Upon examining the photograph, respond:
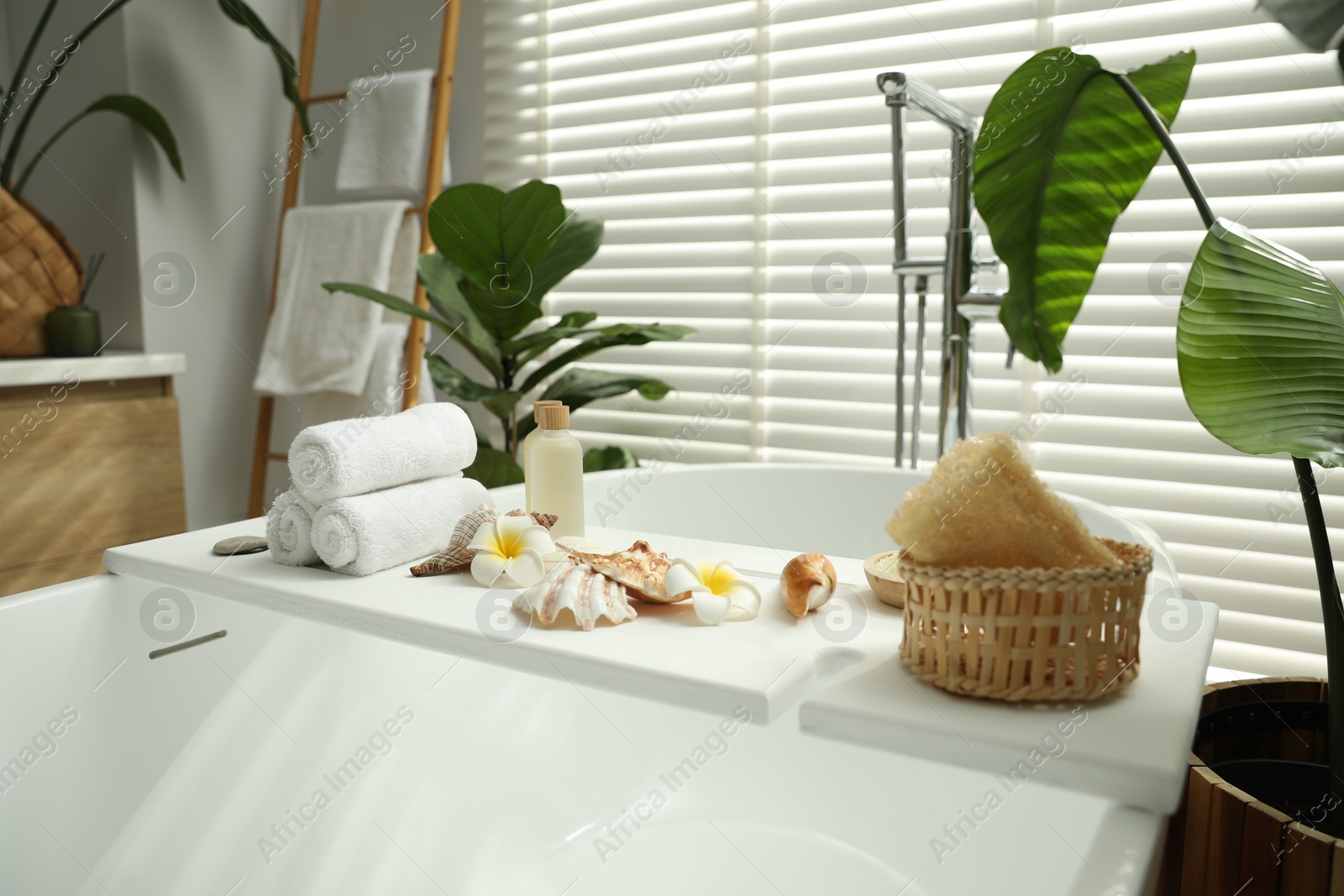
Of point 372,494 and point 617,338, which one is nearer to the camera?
point 372,494

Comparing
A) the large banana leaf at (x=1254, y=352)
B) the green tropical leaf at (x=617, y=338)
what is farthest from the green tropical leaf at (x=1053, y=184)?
the green tropical leaf at (x=617, y=338)

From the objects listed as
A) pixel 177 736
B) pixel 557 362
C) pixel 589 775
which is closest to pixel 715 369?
pixel 557 362

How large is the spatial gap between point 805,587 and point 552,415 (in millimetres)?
312

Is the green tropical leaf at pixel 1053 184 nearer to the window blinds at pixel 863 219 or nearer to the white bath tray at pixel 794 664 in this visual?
the white bath tray at pixel 794 664

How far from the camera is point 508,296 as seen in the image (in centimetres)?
176

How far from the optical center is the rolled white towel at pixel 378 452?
0.85 meters

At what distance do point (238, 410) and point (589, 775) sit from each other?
1642 millimetres

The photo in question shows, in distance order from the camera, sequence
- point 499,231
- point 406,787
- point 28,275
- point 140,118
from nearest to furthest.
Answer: point 406,787 < point 499,231 < point 28,275 < point 140,118

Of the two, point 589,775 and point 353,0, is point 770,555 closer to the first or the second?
point 589,775

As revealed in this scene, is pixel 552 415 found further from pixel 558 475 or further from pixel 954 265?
pixel 954 265

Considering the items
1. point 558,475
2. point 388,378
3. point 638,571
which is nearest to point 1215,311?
point 638,571

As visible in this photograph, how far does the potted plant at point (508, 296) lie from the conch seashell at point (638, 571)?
0.92m

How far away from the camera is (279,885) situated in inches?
40.1

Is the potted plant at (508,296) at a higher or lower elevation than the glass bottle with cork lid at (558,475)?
higher
